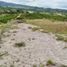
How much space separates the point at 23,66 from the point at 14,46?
612 centimetres

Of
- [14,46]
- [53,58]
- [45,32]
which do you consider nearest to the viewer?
[53,58]

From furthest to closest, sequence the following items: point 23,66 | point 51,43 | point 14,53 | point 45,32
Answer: point 45,32 → point 51,43 → point 14,53 → point 23,66

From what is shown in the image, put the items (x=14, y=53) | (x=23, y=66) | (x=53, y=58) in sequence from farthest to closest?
(x=14, y=53) < (x=53, y=58) < (x=23, y=66)

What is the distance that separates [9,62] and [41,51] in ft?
14.9

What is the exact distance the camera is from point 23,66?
18875 millimetres

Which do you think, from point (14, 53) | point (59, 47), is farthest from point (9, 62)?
point (59, 47)

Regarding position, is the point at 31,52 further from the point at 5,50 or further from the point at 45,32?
the point at 45,32

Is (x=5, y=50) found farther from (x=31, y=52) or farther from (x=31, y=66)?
(x=31, y=66)

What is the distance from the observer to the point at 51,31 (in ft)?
117

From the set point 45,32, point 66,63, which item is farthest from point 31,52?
point 45,32

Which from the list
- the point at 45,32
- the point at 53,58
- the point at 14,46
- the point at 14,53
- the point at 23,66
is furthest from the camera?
the point at 45,32

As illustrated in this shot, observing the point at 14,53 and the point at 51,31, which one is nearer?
the point at 14,53

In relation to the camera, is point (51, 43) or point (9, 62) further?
point (51, 43)

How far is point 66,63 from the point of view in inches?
784
